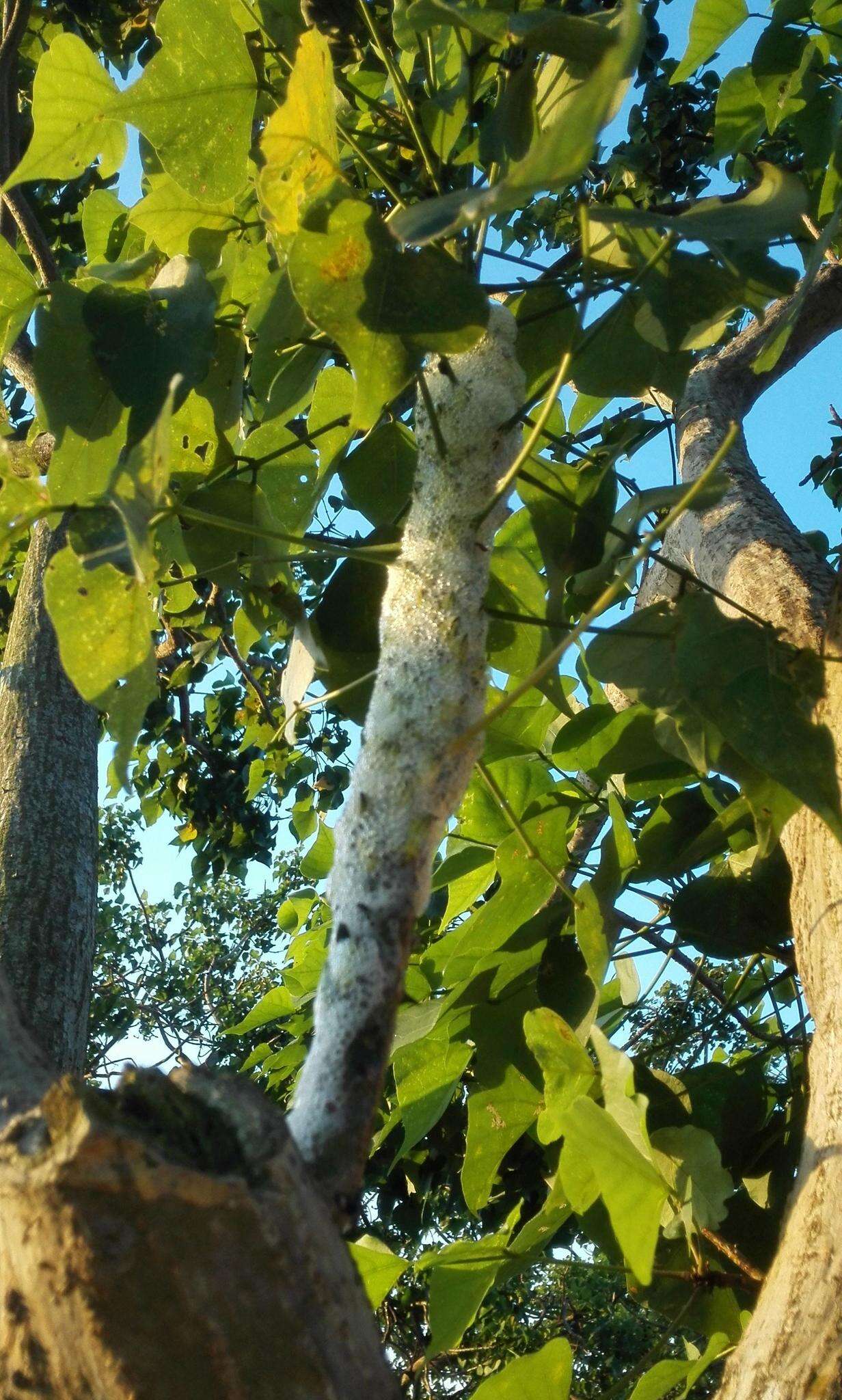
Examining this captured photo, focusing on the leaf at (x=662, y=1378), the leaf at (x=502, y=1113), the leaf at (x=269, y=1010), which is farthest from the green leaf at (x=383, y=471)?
the leaf at (x=269, y=1010)

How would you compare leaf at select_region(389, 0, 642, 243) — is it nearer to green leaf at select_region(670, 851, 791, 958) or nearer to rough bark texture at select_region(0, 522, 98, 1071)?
green leaf at select_region(670, 851, 791, 958)

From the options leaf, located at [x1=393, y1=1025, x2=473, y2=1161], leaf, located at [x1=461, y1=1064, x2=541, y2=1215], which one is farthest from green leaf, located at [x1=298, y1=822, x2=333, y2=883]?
leaf, located at [x1=461, y1=1064, x2=541, y2=1215]

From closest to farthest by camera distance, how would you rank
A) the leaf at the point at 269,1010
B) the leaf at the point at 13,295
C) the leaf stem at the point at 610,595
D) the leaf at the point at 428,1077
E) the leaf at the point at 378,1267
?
the leaf stem at the point at 610,595 < the leaf at the point at 13,295 < the leaf at the point at 378,1267 < the leaf at the point at 428,1077 < the leaf at the point at 269,1010

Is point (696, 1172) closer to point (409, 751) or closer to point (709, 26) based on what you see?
point (409, 751)

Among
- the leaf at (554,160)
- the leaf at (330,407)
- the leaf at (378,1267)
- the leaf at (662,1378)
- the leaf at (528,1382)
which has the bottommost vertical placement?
the leaf at (662,1378)

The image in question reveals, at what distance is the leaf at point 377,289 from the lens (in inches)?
18.6

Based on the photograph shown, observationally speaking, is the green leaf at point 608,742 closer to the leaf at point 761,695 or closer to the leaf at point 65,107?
the leaf at point 761,695

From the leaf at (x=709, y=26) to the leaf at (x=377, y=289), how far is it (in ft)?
2.26

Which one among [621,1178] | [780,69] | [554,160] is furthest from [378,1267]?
[780,69]

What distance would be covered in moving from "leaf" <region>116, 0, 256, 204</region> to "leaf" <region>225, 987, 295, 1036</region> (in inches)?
38.4

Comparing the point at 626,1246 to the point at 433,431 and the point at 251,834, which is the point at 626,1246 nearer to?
the point at 433,431

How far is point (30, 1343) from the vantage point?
307 mm

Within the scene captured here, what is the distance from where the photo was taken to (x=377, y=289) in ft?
1.56

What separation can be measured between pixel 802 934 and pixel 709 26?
838 mm
